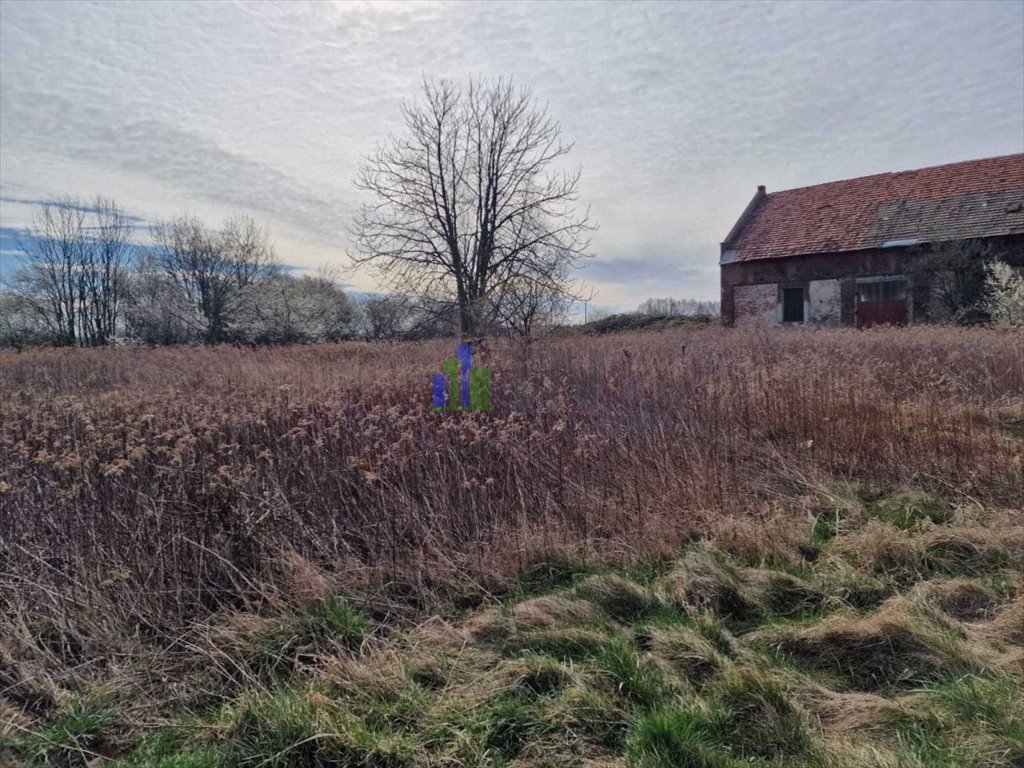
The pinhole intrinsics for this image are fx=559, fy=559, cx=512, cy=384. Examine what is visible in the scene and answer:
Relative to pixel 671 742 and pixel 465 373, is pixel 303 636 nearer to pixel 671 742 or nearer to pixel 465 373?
pixel 671 742

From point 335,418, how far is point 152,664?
2678mm

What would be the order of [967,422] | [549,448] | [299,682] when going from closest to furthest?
[299,682] → [549,448] → [967,422]

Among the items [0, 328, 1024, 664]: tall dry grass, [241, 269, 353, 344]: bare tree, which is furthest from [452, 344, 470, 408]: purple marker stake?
[241, 269, 353, 344]: bare tree

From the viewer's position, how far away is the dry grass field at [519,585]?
2115mm

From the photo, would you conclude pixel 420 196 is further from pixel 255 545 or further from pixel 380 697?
pixel 380 697

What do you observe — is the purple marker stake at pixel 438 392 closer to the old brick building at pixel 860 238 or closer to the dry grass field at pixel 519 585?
the dry grass field at pixel 519 585

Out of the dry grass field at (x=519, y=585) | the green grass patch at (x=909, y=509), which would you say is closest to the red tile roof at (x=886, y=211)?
the dry grass field at (x=519, y=585)

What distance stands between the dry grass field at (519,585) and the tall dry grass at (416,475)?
29mm

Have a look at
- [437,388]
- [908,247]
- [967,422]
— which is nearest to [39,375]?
[437,388]

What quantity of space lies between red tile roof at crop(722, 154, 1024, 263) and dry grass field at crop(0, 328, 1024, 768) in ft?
63.5

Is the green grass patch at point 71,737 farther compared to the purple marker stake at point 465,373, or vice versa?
the purple marker stake at point 465,373

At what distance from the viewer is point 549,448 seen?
15.9ft

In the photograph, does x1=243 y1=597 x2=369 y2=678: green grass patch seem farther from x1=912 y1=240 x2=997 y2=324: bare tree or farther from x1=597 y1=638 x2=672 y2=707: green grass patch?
x1=912 y1=240 x2=997 y2=324: bare tree

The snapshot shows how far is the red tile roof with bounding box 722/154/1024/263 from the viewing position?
20406 millimetres
